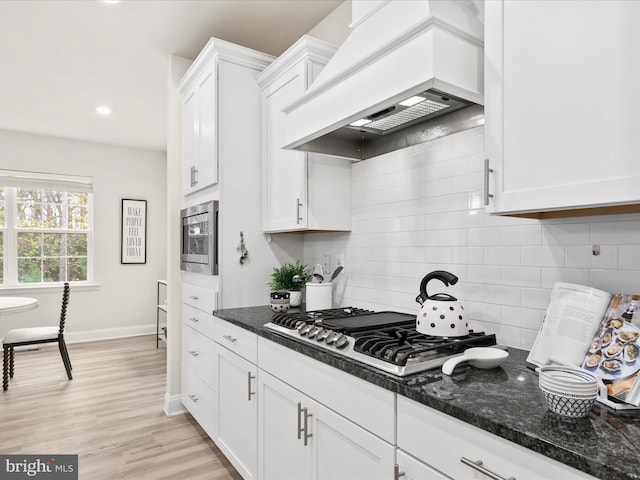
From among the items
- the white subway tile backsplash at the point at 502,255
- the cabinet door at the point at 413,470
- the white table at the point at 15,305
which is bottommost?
the cabinet door at the point at 413,470

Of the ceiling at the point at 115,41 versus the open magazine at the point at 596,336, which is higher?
the ceiling at the point at 115,41

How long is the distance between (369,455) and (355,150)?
5.26 ft

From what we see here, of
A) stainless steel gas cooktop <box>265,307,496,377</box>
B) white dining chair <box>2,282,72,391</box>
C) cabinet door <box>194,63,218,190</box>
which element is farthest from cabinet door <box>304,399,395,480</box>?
white dining chair <box>2,282,72,391</box>

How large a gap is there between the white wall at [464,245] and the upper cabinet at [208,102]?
3.14 ft

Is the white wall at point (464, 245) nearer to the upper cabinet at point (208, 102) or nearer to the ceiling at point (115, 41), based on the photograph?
the upper cabinet at point (208, 102)

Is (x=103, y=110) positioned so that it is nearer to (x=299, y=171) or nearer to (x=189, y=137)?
(x=189, y=137)

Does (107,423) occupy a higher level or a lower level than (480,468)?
lower

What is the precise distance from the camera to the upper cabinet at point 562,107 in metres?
0.99

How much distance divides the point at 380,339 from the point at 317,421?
0.41m

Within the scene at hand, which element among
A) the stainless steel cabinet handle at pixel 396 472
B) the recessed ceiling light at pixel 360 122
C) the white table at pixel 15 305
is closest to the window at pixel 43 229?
the white table at pixel 15 305

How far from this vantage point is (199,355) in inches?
109

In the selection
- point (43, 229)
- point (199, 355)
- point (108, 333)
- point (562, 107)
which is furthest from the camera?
point (108, 333)

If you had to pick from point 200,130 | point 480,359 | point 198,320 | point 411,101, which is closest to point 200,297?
point 198,320

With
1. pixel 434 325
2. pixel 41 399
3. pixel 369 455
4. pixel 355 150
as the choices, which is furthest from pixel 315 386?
pixel 41 399
